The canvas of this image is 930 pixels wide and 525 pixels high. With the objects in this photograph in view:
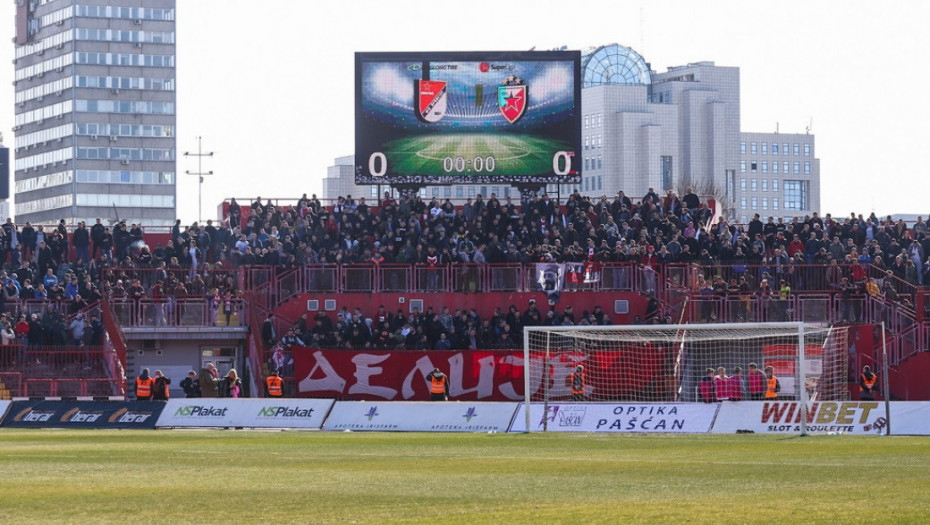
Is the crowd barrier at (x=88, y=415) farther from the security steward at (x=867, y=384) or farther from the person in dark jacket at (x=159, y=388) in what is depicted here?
the security steward at (x=867, y=384)

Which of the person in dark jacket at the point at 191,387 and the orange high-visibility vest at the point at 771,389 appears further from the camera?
the person in dark jacket at the point at 191,387

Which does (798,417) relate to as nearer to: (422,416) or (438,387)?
(422,416)

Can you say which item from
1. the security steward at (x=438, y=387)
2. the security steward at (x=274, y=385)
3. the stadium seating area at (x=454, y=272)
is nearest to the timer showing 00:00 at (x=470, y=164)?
the stadium seating area at (x=454, y=272)

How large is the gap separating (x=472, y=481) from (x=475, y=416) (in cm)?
1693

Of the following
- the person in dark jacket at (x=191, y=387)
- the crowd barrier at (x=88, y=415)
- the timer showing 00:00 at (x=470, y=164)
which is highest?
the timer showing 00:00 at (x=470, y=164)

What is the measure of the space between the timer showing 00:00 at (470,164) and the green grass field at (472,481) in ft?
91.8

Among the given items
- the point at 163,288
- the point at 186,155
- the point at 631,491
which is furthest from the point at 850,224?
the point at 186,155

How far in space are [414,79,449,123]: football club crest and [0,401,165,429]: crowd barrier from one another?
70.8ft

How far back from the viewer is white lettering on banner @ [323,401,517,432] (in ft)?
115

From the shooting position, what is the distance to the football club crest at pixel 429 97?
56.3 metres

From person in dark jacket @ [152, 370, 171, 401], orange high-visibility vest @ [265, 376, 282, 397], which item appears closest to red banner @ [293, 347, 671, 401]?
orange high-visibility vest @ [265, 376, 282, 397]

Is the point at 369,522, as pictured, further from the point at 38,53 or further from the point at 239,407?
the point at 38,53

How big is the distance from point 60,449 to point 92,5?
160 meters

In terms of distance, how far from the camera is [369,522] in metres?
13.5
